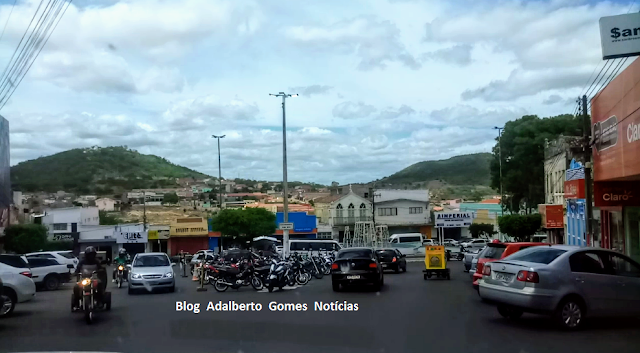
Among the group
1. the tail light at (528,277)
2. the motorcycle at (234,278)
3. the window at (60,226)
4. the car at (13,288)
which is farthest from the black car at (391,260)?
the window at (60,226)

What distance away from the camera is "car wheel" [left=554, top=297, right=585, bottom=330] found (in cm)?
1200

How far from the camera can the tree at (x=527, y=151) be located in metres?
56.8

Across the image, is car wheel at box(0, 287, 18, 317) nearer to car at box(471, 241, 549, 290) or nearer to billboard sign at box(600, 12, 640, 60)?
car at box(471, 241, 549, 290)

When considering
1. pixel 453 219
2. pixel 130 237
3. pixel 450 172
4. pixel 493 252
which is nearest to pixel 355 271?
pixel 493 252

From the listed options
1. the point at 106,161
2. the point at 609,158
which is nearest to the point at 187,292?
the point at 609,158

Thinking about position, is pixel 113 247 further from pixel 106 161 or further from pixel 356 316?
pixel 356 316

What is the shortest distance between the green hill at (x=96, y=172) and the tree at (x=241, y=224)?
12.0m

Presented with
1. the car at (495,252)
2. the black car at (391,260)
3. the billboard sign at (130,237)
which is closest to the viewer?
the car at (495,252)

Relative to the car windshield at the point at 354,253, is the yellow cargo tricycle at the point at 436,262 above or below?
below

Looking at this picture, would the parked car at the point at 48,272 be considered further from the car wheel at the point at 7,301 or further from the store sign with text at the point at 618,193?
the store sign with text at the point at 618,193

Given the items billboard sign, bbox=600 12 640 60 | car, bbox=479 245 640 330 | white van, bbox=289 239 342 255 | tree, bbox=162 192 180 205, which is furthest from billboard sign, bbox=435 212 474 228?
car, bbox=479 245 640 330

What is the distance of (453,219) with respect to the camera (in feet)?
235

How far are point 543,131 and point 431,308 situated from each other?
4500cm

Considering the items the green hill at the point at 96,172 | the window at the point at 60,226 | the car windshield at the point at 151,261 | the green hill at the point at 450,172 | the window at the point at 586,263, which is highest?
the green hill at the point at 450,172
